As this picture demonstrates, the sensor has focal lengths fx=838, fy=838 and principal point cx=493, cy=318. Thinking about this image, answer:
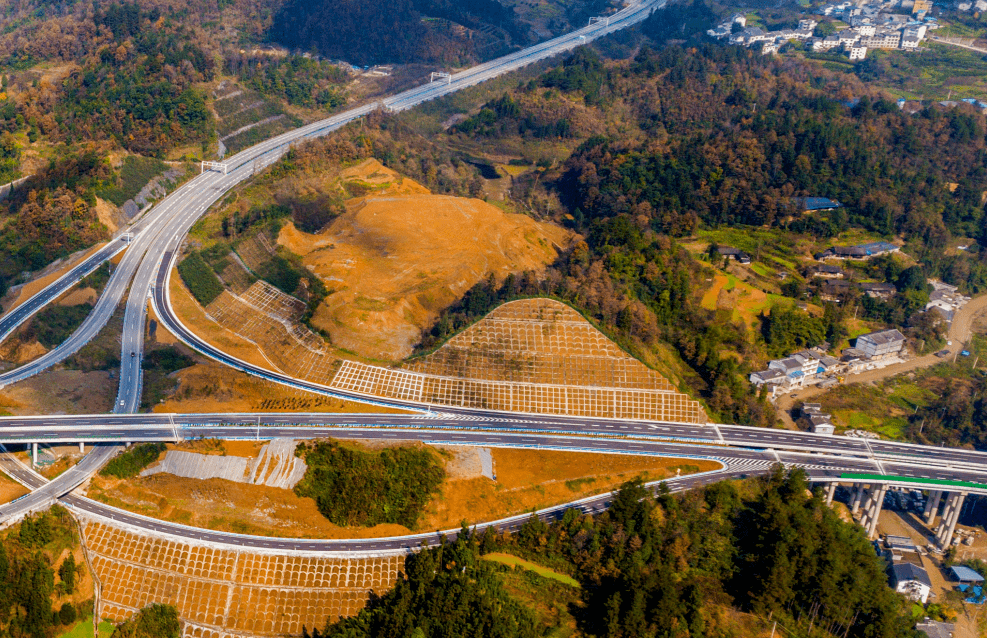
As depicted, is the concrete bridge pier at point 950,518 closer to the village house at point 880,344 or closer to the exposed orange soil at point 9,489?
the village house at point 880,344

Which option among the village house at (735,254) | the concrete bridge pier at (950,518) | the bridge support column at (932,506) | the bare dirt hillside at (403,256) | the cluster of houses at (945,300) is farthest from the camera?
the village house at (735,254)

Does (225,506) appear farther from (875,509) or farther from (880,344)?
(880,344)

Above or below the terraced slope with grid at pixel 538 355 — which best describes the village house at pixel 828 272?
below

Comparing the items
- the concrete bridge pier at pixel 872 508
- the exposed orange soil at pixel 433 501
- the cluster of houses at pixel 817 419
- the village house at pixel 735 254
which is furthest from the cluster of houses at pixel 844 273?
the exposed orange soil at pixel 433 501

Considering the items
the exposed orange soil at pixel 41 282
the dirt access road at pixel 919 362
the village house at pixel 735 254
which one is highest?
the exposed orange soil at pixel 41 282

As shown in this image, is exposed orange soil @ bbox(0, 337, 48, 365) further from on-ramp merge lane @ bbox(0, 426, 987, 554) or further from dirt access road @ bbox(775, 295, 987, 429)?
dirt access road @ bbox(775, 295, 987, 429)

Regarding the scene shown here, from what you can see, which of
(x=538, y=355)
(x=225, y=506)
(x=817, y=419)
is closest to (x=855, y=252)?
(x=817, y=419)
